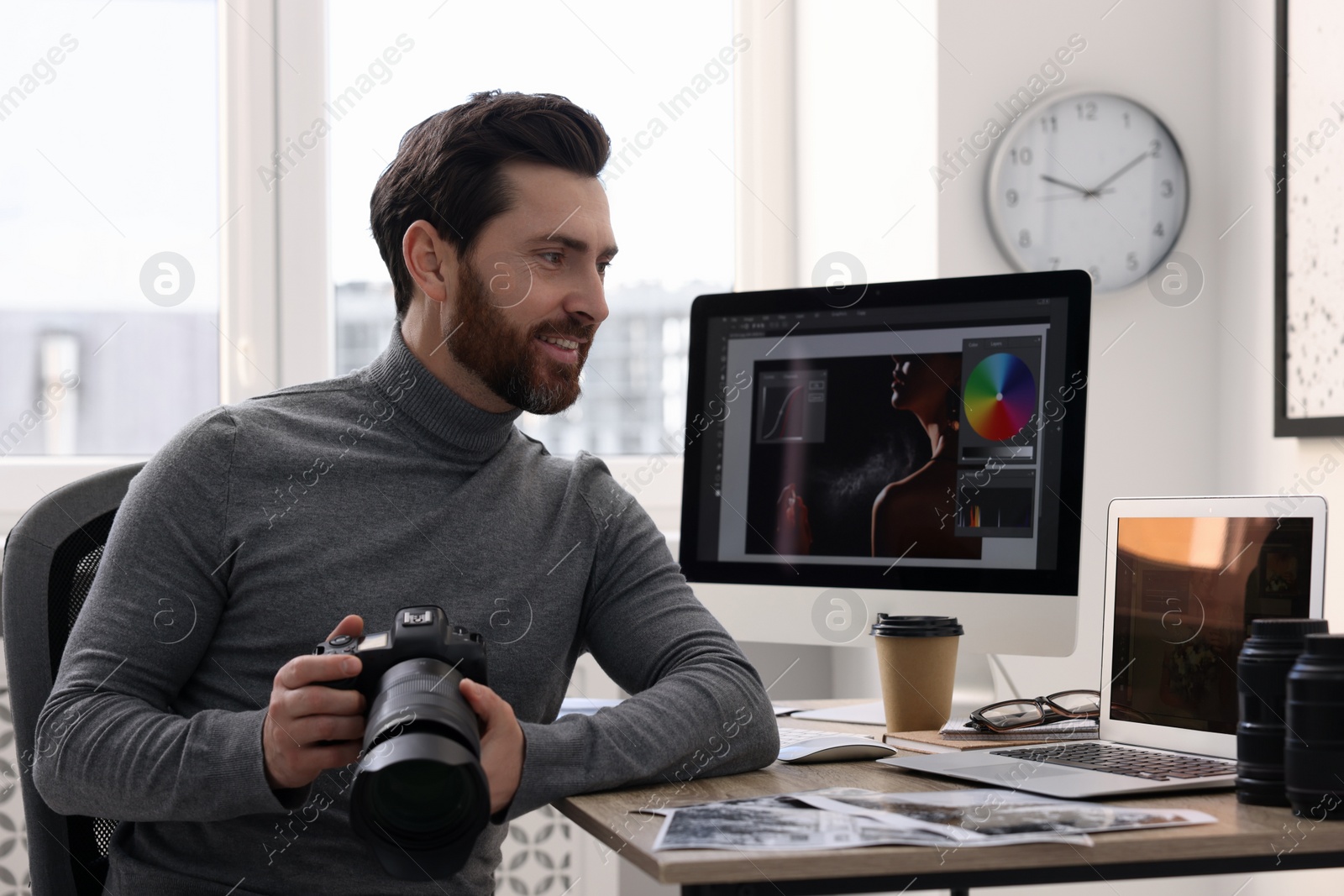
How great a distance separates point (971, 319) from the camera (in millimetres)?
1434

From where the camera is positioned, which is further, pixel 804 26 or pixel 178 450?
pixel 804 26

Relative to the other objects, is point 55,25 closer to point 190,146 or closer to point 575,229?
Result: point 190,146

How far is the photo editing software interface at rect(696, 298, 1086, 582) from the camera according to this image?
139 centimetres

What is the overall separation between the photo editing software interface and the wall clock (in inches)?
27.4

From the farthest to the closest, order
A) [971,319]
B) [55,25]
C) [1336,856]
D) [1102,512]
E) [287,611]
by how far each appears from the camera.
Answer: [55,25], [1102,512], [971,319], [287,611], [1336,856]

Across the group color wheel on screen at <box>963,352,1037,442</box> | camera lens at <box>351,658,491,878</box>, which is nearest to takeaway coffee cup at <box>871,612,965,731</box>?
color wheel on screen at <box>963,352,1037,442</box>

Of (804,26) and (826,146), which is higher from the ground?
(804,26)

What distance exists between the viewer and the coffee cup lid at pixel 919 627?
51.8 inches

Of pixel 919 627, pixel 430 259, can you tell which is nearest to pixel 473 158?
pixel 430 259

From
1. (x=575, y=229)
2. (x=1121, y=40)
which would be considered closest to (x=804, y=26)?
(x=1121, y=40)

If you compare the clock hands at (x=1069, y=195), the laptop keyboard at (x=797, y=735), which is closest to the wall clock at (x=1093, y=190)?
the clock hands at (x=1069, y=195)

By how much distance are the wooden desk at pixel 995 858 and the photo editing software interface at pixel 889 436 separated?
1.74 feet

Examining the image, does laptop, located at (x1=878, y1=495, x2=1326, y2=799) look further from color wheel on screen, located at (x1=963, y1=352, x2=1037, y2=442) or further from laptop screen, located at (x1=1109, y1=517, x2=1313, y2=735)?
color wheel on screen, located at (x1=963, y1=352, x2=1037, y2=442)

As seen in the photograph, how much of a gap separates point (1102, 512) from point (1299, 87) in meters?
0.73
